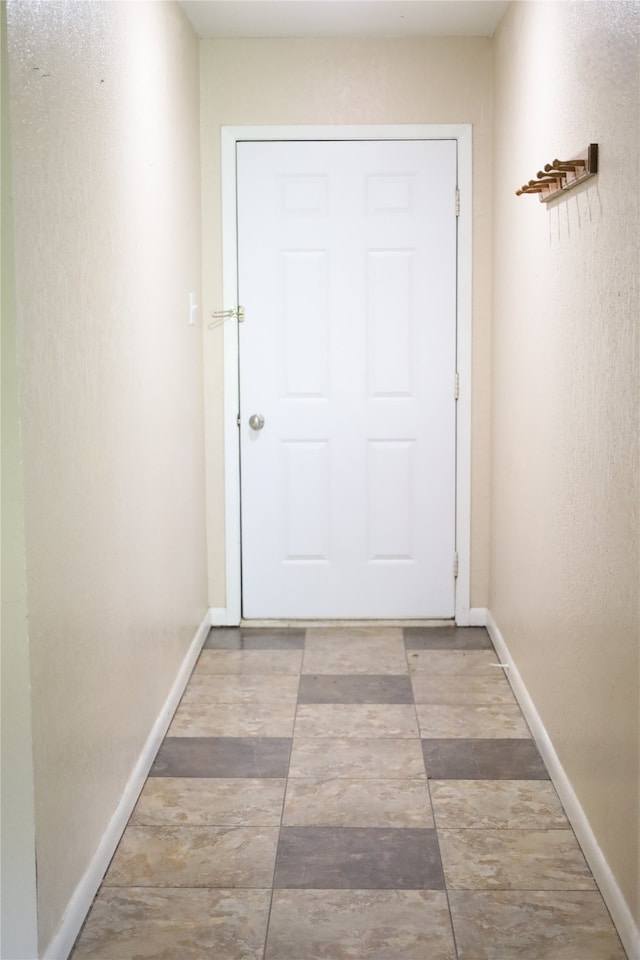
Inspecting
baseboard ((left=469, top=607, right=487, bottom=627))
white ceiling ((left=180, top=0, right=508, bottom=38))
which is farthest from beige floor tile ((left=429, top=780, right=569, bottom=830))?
white ceiling ((left=180, top=0, right=508, bottom=38))

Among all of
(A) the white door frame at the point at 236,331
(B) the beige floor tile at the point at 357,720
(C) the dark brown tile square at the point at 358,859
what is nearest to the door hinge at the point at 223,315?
(A) the white door frame at the point at 236,331

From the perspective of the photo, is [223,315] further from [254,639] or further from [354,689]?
[354,689]

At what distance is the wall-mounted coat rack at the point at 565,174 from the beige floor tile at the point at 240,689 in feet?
6.14

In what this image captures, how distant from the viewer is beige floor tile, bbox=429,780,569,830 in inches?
104

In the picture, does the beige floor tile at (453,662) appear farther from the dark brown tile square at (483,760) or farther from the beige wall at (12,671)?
the beige wall at (12,671)

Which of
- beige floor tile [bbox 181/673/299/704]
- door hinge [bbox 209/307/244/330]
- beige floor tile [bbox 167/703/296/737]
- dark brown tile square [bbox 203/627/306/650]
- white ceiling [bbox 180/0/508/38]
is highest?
white ceiling [bbox 180/0/508/38]

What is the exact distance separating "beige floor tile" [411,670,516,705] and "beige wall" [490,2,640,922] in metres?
0.16

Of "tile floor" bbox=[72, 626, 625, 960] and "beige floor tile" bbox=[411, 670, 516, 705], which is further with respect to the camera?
"beige floor tile" bbox=[411, 670, 516, 705]

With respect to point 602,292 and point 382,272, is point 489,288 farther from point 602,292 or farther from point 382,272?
point 602,292

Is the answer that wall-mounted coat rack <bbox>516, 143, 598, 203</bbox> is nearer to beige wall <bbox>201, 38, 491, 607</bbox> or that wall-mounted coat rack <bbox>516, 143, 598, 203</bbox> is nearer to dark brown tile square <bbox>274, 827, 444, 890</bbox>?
beige wall <bbox>201, 38, 491, 607</bbox>

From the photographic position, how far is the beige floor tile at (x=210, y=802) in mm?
2689

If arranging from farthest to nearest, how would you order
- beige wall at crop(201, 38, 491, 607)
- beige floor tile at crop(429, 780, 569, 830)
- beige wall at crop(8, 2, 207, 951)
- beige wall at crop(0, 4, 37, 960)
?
beige wall at crop(201, 38, 491, 607), beige floor tile at crop(429, 780, 569, 830), beige wall at crop(8, 2, 207, 951), beige wall at crop(0, 4, 37, 960)

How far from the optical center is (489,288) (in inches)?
167

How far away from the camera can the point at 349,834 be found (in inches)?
102
